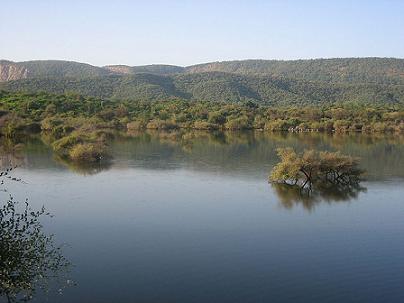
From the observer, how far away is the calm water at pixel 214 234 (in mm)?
15852

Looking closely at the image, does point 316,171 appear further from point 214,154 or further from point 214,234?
point 214,154

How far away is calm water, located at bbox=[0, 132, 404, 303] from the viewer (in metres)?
15.9

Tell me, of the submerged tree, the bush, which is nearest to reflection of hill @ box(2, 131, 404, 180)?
the bush

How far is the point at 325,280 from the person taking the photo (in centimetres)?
1664

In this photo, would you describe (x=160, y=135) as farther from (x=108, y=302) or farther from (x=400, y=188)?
(x=108, y=302)

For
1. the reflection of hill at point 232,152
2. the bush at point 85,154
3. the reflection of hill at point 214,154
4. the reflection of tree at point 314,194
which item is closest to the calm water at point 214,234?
the reflection of tree at point 314,194

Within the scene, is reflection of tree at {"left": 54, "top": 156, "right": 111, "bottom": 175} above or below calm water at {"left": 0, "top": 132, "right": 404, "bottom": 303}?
above

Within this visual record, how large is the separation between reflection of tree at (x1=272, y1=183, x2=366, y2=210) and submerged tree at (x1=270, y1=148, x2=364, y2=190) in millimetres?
473

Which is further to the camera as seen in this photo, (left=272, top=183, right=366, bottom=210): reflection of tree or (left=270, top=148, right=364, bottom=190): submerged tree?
(left=270, top=148, right=364, bottom=190): submerged tree

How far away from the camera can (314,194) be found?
29828mm

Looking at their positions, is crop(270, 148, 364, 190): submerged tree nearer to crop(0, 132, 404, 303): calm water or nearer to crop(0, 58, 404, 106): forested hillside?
crop(0, 132, 404, 303): calm water

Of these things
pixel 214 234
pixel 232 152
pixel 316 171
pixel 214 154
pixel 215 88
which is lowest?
pixel 214 234

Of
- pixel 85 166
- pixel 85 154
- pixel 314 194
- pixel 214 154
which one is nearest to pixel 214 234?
pixel 314 194

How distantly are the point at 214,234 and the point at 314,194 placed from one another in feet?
33.6
